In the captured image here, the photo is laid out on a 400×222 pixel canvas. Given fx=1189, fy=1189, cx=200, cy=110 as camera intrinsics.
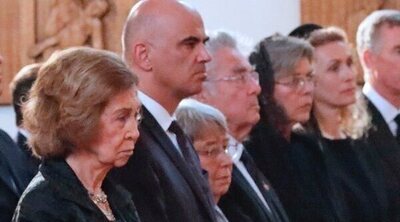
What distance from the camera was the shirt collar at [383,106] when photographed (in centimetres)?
518

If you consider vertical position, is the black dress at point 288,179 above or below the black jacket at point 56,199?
below

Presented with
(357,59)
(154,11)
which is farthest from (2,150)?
(357,59)

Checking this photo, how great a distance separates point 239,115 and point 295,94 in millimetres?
396

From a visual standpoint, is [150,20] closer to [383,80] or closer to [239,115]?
[239,115]

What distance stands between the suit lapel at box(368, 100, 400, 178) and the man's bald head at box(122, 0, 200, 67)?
1.86m

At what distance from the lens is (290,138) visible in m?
4.57

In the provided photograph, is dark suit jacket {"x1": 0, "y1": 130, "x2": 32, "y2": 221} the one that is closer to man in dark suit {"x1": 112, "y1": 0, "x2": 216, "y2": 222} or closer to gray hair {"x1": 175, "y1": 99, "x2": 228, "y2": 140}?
man in dark suit {"x1": 112, "y1": 0, "x2": 216, "y2": 222}

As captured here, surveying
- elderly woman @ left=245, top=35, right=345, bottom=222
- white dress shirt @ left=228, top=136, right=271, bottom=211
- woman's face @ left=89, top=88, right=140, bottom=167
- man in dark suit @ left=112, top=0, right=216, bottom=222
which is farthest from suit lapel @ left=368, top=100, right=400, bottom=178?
woman's face @ left=89, top=88, right=140, bottom=167

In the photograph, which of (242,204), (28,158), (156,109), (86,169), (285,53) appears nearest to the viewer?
(86,169)

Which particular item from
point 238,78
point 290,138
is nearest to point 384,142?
point 290,138

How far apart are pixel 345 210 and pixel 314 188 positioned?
0.21 metres

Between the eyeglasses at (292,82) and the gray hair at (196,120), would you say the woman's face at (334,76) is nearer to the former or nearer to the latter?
the eyeglasses at (292,82)

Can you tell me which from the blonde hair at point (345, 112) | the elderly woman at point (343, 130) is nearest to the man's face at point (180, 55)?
the elderly woman at point (343, 130)

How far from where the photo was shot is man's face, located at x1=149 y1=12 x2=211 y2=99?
3336 mm
